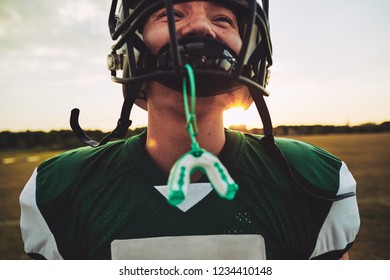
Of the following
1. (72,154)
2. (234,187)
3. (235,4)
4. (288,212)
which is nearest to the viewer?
(234,187)

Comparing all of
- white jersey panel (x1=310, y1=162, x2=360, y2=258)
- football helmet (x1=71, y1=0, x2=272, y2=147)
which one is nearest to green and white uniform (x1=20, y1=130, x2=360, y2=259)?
white jersey panel (x1=310, y1=162, x2=360, y2=258)

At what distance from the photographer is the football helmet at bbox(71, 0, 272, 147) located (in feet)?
2.54

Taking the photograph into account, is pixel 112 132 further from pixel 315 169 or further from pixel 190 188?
pixel 315 169

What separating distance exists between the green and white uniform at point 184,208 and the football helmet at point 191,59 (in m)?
0.14

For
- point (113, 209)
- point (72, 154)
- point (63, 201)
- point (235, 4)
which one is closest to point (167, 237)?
point (113, 209)

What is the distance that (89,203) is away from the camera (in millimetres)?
995

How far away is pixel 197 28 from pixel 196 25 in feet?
0.04

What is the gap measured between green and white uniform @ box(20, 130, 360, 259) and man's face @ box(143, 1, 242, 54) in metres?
0.34

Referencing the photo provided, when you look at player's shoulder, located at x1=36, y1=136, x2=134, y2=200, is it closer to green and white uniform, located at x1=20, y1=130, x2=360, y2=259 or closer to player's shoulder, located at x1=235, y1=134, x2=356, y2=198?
green and white uniform, located at x1=20, y1=130, x2=360, y2=259

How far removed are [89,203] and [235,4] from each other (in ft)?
2.41

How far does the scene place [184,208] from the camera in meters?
0.95

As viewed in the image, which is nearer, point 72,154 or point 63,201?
point 63,201

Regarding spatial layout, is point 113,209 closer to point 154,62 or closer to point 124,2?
point 154,62
